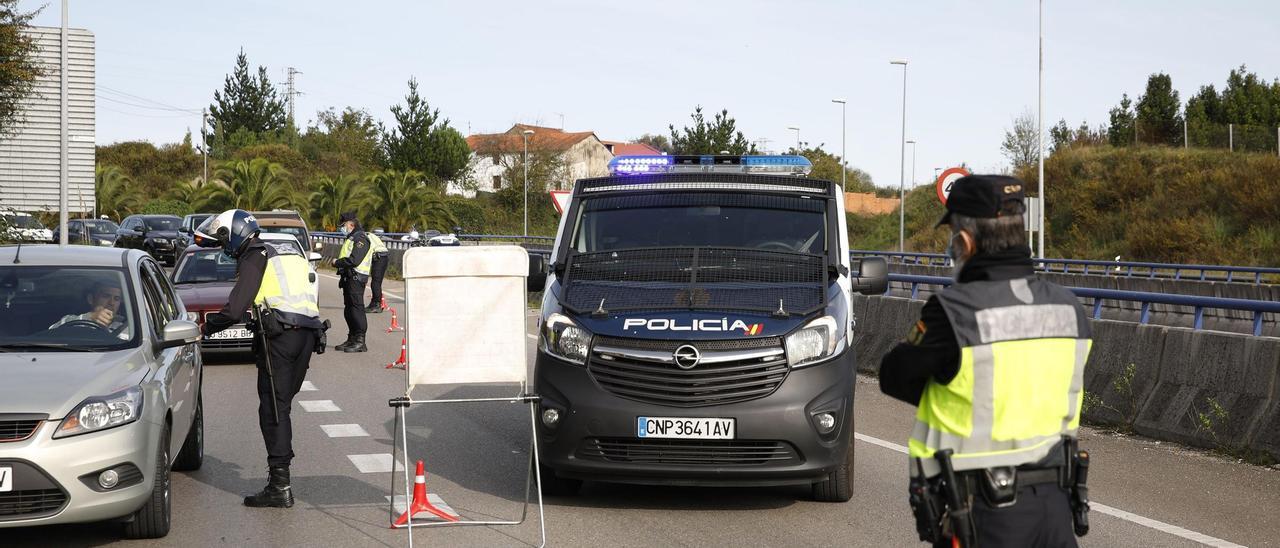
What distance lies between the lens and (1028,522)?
386 centimetres

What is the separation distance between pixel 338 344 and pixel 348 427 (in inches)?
316

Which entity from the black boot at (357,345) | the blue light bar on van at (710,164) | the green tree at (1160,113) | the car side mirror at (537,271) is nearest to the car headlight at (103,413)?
the car side mirror at (537,271)

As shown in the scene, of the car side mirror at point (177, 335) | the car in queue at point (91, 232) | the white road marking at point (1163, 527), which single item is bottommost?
the white road marking at point (1163, 527)

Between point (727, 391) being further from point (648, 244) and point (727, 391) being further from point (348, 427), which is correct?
point (348, 427)

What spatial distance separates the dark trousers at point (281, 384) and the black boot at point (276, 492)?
0.16 feet

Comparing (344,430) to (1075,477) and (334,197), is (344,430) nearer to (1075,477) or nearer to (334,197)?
(1075,477)

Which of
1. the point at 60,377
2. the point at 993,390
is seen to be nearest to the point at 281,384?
the point at 60,377

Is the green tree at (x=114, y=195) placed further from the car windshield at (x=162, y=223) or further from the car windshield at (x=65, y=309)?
the car windshield at (x=65, y=309)

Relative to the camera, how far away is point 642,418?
7676 mm

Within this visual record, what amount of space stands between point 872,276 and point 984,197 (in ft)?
15.9

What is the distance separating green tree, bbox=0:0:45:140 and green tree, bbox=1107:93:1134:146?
5959cm

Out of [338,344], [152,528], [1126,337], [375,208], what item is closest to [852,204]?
[375,208]

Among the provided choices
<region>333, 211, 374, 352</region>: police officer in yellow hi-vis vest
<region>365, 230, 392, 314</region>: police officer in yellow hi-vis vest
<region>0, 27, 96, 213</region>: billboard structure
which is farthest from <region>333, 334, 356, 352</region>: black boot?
<region>0, 27, 96, 213</region>: billboard structure

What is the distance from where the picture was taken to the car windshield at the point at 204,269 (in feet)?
57.4
